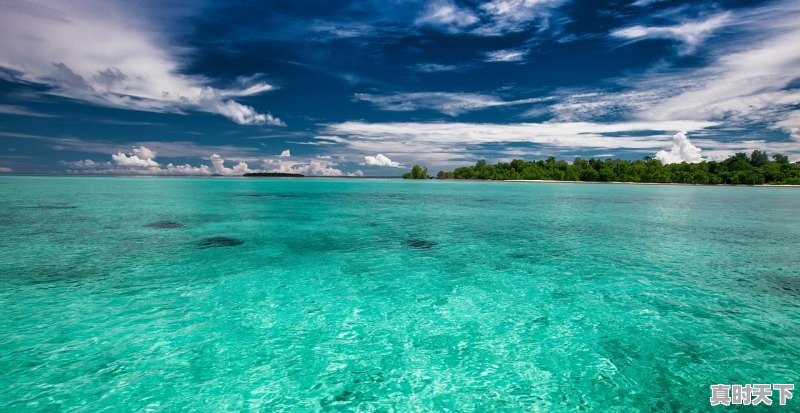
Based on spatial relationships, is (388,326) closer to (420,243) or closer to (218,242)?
(420,243)

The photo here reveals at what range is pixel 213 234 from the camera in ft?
78.5

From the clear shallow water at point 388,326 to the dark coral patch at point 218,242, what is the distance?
92 centimetres

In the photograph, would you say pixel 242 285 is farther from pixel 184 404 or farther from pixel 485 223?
pixel 485 223

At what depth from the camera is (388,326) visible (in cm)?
975

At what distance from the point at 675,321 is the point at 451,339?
6.15m

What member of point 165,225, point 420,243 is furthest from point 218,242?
point 420,243

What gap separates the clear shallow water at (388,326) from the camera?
6.78 meters

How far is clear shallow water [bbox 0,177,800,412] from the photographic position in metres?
6.78

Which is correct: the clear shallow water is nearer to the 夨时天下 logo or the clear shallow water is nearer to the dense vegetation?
the 夨时天下 logo

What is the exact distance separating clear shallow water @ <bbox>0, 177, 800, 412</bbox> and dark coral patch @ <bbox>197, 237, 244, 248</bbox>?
92 cm

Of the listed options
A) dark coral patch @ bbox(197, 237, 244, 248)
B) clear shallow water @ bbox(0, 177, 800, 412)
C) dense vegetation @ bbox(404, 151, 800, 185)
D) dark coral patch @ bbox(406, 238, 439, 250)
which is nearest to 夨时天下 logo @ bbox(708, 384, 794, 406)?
clear shallow water @ bbox(0, 177, 800, 412)

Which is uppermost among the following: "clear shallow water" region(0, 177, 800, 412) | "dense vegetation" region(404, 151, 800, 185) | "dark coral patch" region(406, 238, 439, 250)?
"dense vegetation" region(404, 151, 800, 185)

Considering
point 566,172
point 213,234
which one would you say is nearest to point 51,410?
point 213,234

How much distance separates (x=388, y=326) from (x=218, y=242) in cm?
1515
